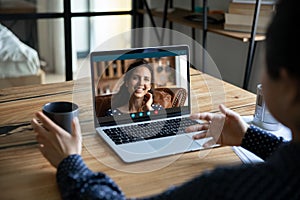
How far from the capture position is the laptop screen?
1.19 m

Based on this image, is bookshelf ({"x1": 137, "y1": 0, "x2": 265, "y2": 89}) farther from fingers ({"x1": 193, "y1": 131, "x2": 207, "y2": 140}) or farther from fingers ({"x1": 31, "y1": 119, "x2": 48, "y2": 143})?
fingers ({"x1": 31, "y1": 119, "x2": 48, "y2": 143})

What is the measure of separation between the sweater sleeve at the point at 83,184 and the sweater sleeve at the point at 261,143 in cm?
40

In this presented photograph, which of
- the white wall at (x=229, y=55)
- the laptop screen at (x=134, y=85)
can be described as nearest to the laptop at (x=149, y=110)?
the laptop screen at (x=134, y=85)

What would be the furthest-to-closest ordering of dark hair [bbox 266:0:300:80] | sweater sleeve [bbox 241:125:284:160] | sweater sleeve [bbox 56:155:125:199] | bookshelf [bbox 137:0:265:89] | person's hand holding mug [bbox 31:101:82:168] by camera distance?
1. bookshelf [bbox 137:0:265:89]
2. sweater sleeve [bbox 241:125:284:160]
3. person's hand holding mug [bbox 31:101:82:168]
4. sweater sleeve [bbox 56:155:125:199]
5. dark hair [bbox 266:0:300:80]

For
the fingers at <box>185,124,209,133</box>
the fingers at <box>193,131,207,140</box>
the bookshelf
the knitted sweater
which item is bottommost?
the fingers at <box>193,131,207,140</box>

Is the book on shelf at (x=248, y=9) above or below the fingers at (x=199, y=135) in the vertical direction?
above

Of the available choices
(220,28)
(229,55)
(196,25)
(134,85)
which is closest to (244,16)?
(220,28)

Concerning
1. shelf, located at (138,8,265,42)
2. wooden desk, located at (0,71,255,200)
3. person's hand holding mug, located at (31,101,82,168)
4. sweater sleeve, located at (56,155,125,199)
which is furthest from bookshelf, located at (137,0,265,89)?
sweater sleeve, located at (56,155,125,199)

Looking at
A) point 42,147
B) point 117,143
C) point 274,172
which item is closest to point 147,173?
point 117,143

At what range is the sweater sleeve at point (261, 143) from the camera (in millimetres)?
1080

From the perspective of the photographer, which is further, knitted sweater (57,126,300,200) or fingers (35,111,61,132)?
fingers (35,111,61,132)

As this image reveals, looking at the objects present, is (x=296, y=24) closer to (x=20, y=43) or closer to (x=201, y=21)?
(x=201, y=21)

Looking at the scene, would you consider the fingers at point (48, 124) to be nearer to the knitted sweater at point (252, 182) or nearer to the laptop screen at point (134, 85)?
the laptop screen at point (134, 85)

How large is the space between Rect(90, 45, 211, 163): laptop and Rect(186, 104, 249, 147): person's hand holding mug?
3 centimetres
